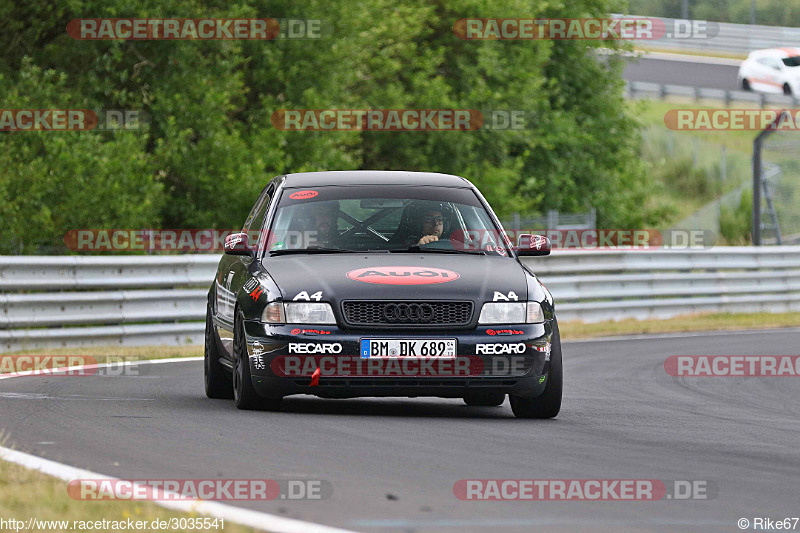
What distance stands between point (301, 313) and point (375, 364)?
21.0 inches

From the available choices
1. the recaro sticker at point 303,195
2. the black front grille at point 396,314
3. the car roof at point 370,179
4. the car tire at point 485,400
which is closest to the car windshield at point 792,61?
the car roof at point 370,179

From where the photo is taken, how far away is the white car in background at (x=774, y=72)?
52.2 metres

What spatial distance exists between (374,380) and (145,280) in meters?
7.93

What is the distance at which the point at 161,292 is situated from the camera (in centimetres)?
1625

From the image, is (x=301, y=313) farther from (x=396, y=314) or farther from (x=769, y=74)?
(x=769, y=74)

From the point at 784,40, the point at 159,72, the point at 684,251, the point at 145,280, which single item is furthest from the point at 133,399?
the point at 784,40

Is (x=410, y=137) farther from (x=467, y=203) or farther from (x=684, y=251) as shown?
(x=467, y=203)

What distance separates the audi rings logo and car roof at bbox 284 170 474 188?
1634 mm

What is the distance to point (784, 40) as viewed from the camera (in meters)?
63.5

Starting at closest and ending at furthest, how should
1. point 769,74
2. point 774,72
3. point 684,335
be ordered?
point 684,335
point 774,72
point 769,74

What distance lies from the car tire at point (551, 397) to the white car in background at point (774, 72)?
147 ft

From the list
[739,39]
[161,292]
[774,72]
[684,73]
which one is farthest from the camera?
[739,39]

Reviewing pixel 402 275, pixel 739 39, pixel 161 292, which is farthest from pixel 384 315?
pixel 739 39

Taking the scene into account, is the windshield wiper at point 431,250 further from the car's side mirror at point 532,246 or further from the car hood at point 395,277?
the car's side mirror at point 532,246
